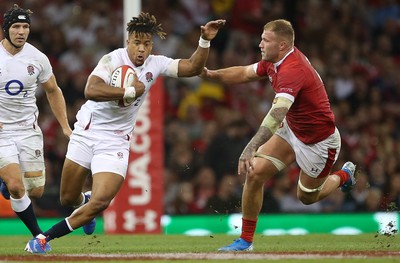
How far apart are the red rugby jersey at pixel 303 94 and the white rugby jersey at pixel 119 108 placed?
1166mm

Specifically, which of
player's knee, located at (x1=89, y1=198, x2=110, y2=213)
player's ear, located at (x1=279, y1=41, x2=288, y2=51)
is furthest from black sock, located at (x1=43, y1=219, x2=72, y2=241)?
player's ear, located at (x1=279, y1=41, x2=288, y2=51)

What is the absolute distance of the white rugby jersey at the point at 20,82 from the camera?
11523 millimetres

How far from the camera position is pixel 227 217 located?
54.2 feet

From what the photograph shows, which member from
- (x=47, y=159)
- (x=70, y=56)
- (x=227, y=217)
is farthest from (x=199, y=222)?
(x=70, y=56)

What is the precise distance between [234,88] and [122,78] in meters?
8.42

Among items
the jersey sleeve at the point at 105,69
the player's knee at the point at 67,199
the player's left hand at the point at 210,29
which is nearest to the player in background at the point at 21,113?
the player's knee at the point at 67,199

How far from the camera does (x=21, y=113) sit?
11.8 m

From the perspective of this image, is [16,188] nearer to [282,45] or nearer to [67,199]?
[67,199]

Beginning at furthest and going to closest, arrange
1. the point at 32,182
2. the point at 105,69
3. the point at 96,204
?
1. the point at 32,182
2. the point at 105,69
3. the point at 96,204

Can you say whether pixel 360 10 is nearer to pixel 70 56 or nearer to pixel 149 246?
pixel 70 56

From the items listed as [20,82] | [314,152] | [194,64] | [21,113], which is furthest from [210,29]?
[21,113]

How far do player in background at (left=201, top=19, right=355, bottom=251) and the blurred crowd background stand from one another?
4547 mm

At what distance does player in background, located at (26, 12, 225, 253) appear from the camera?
10.6 m

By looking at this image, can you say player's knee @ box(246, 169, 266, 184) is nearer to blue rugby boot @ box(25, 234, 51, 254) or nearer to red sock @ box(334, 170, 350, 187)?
red sock @ box(334, 170, 350, 187)
